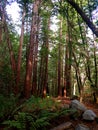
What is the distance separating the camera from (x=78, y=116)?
8.09m

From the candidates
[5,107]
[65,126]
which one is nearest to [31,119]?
[65,126]

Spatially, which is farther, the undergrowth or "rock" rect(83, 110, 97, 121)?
"rock" rect(83, 110, 97, 121)

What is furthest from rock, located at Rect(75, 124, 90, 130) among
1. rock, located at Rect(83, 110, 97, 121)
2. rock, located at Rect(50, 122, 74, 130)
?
rock, located at Rect(83, 110, 97, 121)

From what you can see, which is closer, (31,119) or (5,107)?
(31,119)

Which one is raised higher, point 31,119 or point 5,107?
point 5,107

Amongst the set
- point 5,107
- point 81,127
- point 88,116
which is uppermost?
point 5,107

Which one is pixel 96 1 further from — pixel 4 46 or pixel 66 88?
pixel 66 88

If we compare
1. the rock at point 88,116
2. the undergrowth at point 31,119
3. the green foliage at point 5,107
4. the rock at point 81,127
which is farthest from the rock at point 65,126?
the green foliage at point 5,107

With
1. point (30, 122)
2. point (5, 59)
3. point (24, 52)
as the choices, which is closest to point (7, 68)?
point (5, 59)

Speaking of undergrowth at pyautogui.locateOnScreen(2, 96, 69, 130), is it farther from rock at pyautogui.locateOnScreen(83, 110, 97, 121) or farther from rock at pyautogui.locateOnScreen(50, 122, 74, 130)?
rock at pyautogui.locateOnScreen(83, 110, 97, 121)

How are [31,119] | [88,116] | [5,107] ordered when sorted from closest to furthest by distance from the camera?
[31,119], [88,116], [5,107]

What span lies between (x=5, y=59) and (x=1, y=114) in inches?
418

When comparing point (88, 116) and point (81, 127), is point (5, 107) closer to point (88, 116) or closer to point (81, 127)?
point (81, 127)

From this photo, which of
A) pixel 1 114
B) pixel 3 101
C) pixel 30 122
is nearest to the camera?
pixel 30 122
